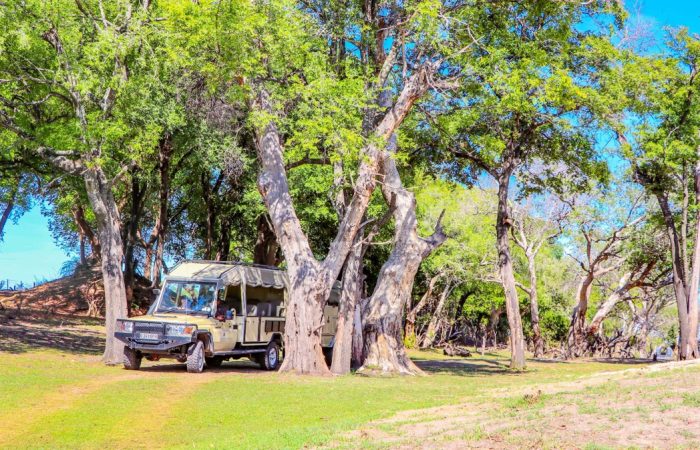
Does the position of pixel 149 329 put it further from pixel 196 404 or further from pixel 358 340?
pixel 358 340

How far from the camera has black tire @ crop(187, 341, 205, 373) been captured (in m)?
19.8

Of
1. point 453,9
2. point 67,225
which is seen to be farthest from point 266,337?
point 67,225

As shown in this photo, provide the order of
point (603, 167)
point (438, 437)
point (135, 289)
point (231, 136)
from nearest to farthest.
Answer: point (438, 437) → point (603, 167) → point (231, 136) → point (135, 289)

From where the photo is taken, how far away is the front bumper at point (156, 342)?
1942cm

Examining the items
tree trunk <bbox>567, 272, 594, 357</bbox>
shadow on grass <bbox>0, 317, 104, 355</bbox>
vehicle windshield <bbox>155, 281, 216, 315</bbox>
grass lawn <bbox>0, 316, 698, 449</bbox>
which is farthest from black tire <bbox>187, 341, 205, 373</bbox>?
tree trunk <bbox>567, 272, 594, 357</bbox>

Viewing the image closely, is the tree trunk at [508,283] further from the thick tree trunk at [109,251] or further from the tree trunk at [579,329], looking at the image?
the tree trunk at [579,329]

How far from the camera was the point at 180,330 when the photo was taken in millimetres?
19500

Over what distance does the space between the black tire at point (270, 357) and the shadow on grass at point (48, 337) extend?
6.49 m

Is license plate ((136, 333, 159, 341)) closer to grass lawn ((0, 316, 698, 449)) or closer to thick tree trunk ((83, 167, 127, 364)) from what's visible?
grass lawn ((0, 316, 698, 449))

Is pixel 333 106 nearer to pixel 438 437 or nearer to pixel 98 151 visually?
pixel 98 151

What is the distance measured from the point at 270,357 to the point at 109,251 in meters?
5.73

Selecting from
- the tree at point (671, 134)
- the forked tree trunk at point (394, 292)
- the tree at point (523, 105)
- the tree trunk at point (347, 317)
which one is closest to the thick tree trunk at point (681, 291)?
the tree at point (671, 134)

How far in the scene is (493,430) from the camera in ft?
31.8

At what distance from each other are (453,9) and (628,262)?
20.7 m
